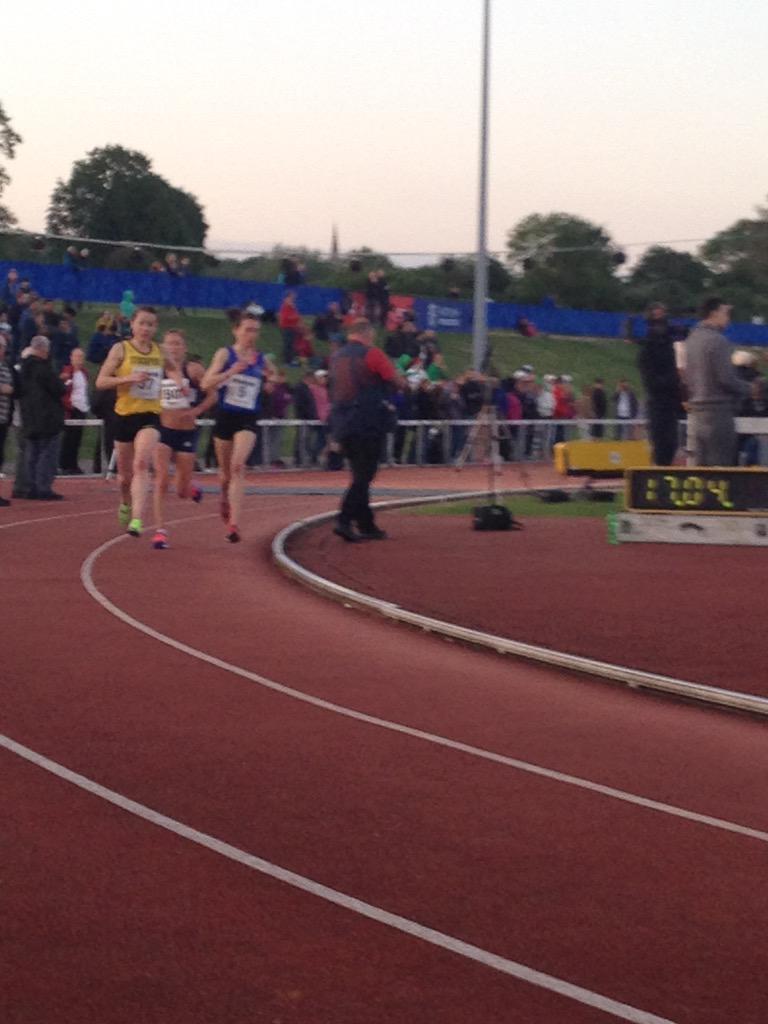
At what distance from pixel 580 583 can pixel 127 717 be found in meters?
6.33

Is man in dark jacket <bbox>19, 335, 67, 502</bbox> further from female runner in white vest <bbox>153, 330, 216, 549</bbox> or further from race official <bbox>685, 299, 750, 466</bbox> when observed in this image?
race official <bbox>685, 299, 750, 466</bbox>

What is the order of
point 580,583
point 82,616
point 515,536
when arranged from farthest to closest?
1. point 515,536
2. point 580,583
3. point 82,616

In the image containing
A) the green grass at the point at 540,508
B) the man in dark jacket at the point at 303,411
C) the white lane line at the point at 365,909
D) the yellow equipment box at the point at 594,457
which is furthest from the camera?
the man in dark jacket at the point at 303,411

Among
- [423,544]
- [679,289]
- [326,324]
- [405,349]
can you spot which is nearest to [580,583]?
[423,544]

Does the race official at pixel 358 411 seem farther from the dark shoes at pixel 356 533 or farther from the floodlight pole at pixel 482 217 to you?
the floodlight pole at pixel 482 217

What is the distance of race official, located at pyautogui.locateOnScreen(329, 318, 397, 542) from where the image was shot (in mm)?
17375

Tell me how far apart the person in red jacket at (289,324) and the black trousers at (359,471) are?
20874mm

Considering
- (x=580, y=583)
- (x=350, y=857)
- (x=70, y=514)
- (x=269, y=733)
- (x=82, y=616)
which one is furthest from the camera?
(x=70, y=514)

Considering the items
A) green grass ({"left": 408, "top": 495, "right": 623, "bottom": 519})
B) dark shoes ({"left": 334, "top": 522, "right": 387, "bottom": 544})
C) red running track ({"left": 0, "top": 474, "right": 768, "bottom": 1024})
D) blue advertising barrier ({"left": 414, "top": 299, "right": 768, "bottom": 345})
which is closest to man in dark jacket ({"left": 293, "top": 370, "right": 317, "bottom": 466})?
green grass ({"left": 408, "top": 495, "right": 623, "bottom": 519})

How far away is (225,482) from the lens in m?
17.3

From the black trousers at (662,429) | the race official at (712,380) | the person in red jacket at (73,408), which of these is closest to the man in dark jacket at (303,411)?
the person in red jacket at (73,408)

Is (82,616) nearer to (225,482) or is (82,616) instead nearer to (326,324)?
(225,482)

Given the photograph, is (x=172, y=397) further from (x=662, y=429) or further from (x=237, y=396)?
(x=662, y=429)

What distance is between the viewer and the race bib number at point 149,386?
1645 cm
